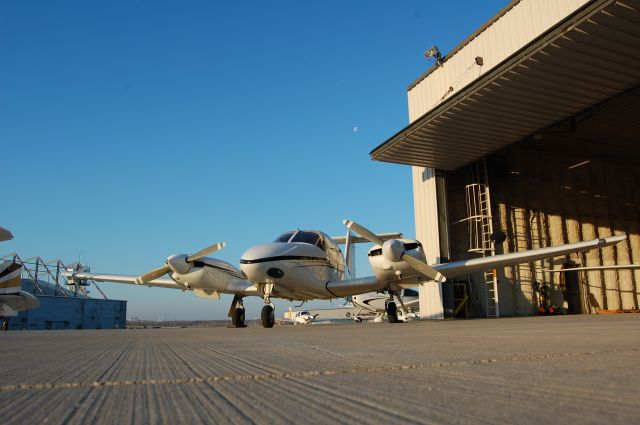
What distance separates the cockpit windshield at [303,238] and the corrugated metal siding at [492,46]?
9.62 meters

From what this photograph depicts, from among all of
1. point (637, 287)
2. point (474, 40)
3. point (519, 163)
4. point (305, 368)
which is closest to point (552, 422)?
point (305, 368)

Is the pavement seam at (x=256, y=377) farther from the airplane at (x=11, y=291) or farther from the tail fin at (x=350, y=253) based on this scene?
the airplane at (x=11, y=291)

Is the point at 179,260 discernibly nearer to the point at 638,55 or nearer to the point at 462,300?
the point at 462,300

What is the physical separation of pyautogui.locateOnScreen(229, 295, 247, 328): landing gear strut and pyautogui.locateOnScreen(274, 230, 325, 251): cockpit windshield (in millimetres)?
3627

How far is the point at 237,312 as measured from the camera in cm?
1728

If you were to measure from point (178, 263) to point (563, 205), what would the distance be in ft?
72.2

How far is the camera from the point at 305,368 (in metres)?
2.40

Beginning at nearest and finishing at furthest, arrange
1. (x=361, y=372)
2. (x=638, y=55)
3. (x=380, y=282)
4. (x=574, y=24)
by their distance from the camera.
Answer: (x=361, y=372)
(x=574, y=24)
(x=638, y=55)
(x=380, y=282)

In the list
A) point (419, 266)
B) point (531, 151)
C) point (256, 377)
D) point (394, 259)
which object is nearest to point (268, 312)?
point (394, 259)

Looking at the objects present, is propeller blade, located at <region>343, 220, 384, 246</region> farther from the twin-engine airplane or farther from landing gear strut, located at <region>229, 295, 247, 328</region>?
landing gear strut, located at <region>229, 295, 247, 328</region>

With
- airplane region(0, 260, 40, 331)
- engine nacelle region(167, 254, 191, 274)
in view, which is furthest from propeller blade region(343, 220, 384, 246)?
airplane region(0, 260, 40, 331)

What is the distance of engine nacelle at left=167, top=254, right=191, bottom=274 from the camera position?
A: 16469 mm

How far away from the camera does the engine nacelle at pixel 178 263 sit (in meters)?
16.5

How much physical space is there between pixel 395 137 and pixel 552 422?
62.4ft
